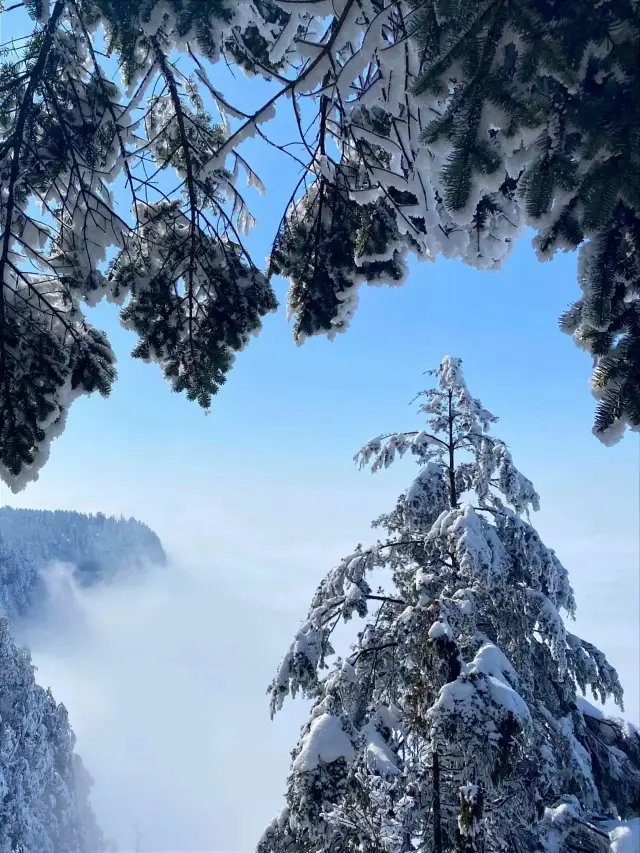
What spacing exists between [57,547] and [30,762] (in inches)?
5568

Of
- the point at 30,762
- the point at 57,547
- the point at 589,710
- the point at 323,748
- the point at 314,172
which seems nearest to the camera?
the point at 314,172

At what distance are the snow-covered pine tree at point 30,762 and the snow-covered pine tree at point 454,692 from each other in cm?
3035

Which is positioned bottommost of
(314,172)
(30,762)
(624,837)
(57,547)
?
(30,762)

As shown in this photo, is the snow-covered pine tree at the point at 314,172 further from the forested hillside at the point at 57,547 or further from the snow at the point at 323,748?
the forested hillside at the point at 57,547

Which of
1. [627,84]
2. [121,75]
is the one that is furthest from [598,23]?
[121,75]

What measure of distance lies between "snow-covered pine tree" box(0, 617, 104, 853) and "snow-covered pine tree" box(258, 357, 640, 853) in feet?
99.6

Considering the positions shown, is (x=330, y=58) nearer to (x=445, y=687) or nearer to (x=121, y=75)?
(x=121, y=75)

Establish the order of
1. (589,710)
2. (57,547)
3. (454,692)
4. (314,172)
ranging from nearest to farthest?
1. (314,172)
2. (454,692)
3. (589,710)
4. (57,547)

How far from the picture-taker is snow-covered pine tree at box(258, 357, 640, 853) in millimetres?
5184

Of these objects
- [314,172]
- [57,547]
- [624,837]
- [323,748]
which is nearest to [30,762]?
[323,748]

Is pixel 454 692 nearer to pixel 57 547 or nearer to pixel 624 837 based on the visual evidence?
pixel 624 837

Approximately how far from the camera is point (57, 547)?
15912 cm

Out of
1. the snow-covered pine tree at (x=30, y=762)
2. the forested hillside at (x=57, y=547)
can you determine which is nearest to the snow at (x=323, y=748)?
the snow-covered pine tree at (x=30, y=762)

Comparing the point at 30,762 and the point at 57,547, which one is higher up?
the point at 57,547
